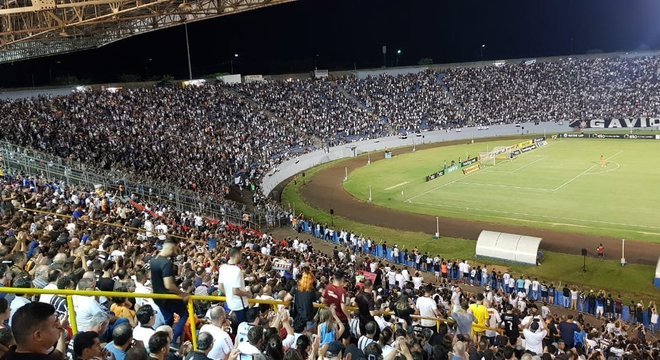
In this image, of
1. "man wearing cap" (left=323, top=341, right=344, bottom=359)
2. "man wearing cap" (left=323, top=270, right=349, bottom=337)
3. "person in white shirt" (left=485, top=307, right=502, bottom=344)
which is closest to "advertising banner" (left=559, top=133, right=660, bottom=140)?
"person in white shirt" (left=485, top=307, right=502, bottom=344)

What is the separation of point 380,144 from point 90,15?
123ft

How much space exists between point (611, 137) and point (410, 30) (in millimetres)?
54238

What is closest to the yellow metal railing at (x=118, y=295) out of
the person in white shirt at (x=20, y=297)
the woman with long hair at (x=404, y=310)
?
the person in white shirt at (x=20, y=297)

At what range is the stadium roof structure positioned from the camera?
92.2 feet

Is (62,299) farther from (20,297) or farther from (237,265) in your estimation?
(237,265)

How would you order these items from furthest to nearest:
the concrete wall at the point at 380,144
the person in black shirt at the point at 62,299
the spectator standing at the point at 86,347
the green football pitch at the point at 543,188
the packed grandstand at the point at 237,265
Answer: the concrete wall at the point at 380,144 < the green football pitch at the point at 543,188 < the person in black shirt at the point at 62,299 < the packed grandstand at the point at 237,265 < the spectator standing at the point at 86,347

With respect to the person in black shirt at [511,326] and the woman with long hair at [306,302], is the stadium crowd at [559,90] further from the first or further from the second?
the woman with long hair at [306,302]

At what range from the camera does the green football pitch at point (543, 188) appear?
34.0 meters

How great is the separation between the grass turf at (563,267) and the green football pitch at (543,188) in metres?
4.70

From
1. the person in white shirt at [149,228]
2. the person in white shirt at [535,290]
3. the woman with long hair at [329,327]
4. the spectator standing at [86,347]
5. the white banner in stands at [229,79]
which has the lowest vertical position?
the person in white shirt at [535,290]

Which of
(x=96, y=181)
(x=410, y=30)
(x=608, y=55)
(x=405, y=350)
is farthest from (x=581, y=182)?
(x=410, y=30)

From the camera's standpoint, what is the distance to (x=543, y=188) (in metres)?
41.8

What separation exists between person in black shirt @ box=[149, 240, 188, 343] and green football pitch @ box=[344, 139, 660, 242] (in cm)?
2855

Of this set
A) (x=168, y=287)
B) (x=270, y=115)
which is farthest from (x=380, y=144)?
(x=168, y=287)
